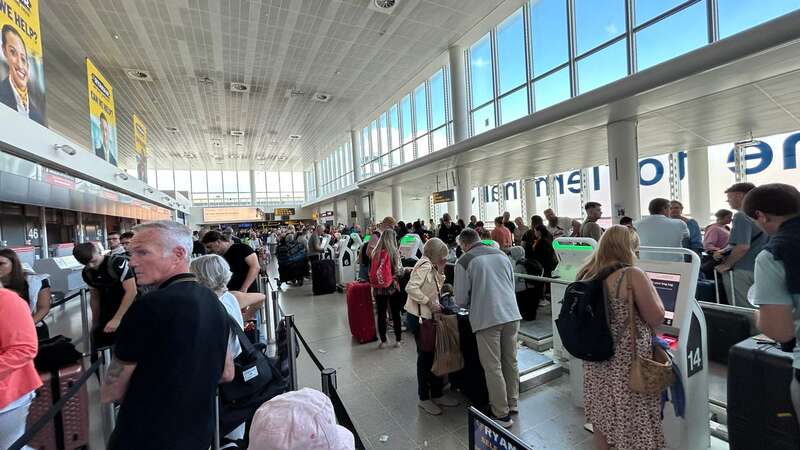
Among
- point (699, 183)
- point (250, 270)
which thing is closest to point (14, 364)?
point (250, 270)

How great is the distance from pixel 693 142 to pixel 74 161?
51.4 feet

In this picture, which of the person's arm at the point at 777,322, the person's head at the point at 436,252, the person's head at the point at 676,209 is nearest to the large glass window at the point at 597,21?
the person's head at the point at 676,209

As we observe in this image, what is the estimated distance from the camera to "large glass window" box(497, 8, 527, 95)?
916 cm

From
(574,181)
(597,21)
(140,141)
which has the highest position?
(597,21)

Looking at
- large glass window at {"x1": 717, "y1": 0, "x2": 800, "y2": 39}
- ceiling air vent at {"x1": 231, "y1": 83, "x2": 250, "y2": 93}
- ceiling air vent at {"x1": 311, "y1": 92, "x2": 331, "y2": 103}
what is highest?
ceiling air vent at {"x1": 311, "y1": 92, "x2": 331, "y2": 103}

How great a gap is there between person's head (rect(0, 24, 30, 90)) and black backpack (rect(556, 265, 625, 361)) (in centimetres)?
788

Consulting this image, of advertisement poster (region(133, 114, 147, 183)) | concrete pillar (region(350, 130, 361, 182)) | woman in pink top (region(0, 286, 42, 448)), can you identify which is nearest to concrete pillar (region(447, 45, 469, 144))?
concrete pillar (region(350, 130, 361, 182))

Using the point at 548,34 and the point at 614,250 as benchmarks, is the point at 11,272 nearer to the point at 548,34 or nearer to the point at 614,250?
the point at 614,250

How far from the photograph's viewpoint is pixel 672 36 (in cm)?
589

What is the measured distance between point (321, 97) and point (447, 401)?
13.3 meters

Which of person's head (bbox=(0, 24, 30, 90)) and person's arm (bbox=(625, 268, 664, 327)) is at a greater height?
person's head (bbox=(0, 24, 30, 90))

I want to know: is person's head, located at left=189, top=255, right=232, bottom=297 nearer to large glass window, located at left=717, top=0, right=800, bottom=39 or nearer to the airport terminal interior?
the airport terminal interior

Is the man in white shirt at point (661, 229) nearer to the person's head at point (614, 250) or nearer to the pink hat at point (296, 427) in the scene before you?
the person's head at point (614, 250)

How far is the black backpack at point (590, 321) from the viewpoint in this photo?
72.6 inches
